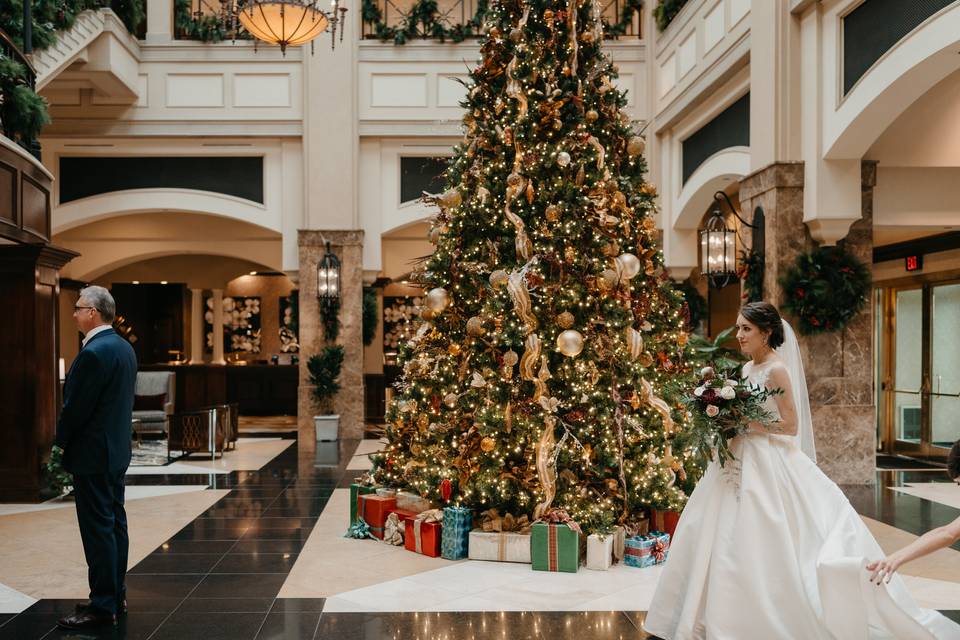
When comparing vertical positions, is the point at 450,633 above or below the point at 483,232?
below

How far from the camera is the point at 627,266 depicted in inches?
215

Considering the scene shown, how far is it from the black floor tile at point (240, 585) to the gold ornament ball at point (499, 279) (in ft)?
7.31

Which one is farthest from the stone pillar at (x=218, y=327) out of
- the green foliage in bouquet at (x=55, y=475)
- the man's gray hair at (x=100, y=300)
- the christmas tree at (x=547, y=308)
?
the man's gray hair at (x=100, y=300)

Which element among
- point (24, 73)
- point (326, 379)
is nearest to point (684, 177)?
point (326, 379)

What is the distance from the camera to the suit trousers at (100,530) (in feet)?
12.8

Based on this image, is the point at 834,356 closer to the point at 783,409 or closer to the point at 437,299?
the point at 437,299

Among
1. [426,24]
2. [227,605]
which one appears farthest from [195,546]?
[426,24]

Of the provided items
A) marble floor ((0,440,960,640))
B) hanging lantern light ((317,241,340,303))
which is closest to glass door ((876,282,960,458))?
marble floor ((0,440,960,640))

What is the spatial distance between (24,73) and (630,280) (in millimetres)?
5133

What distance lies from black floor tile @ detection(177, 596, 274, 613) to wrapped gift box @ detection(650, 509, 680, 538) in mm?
2551

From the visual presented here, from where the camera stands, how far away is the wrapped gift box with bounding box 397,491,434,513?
19.1ft

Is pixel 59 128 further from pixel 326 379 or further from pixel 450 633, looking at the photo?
pixel 450 633

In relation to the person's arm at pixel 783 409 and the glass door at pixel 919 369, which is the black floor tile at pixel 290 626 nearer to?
Result: the person's arm at pixel 783 409

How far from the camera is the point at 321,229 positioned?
1220 centimetres
